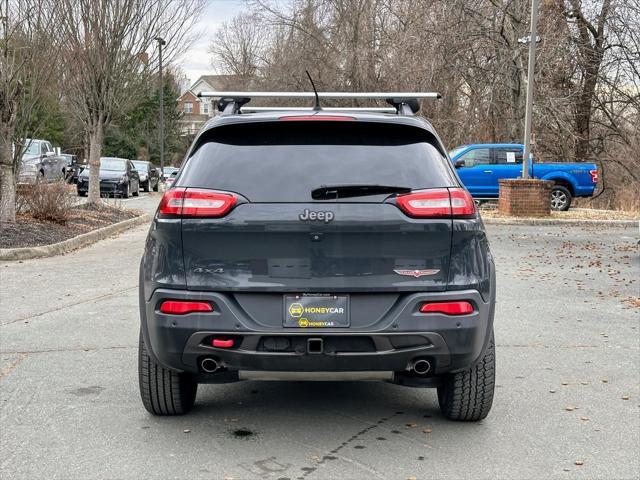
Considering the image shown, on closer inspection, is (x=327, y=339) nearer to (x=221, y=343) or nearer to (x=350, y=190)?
(x=221, y=343)

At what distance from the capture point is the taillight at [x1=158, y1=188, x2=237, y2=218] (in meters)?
3.81

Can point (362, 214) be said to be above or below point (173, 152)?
below

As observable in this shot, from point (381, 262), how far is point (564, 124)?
2355cm

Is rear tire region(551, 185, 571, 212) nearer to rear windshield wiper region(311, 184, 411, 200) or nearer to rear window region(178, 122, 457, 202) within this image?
rear window region(178, 122, 457, 202)

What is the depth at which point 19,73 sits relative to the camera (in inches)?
531

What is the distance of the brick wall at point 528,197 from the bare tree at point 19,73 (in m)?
12.2

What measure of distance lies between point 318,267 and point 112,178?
26748 millimetres

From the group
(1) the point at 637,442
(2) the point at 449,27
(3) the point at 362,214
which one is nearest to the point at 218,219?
(3) the point at 362,214

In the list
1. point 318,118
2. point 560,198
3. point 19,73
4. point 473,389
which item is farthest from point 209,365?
point 560,198

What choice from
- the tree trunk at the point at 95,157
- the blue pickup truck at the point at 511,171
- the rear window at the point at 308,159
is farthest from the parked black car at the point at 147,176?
the rear window at the point at 308,159

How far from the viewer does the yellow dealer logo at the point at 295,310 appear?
3.75m

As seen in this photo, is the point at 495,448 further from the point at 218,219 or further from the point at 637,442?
the point at 218,219

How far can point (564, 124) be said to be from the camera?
1005 inches

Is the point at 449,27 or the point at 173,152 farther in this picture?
the point at 173,152
